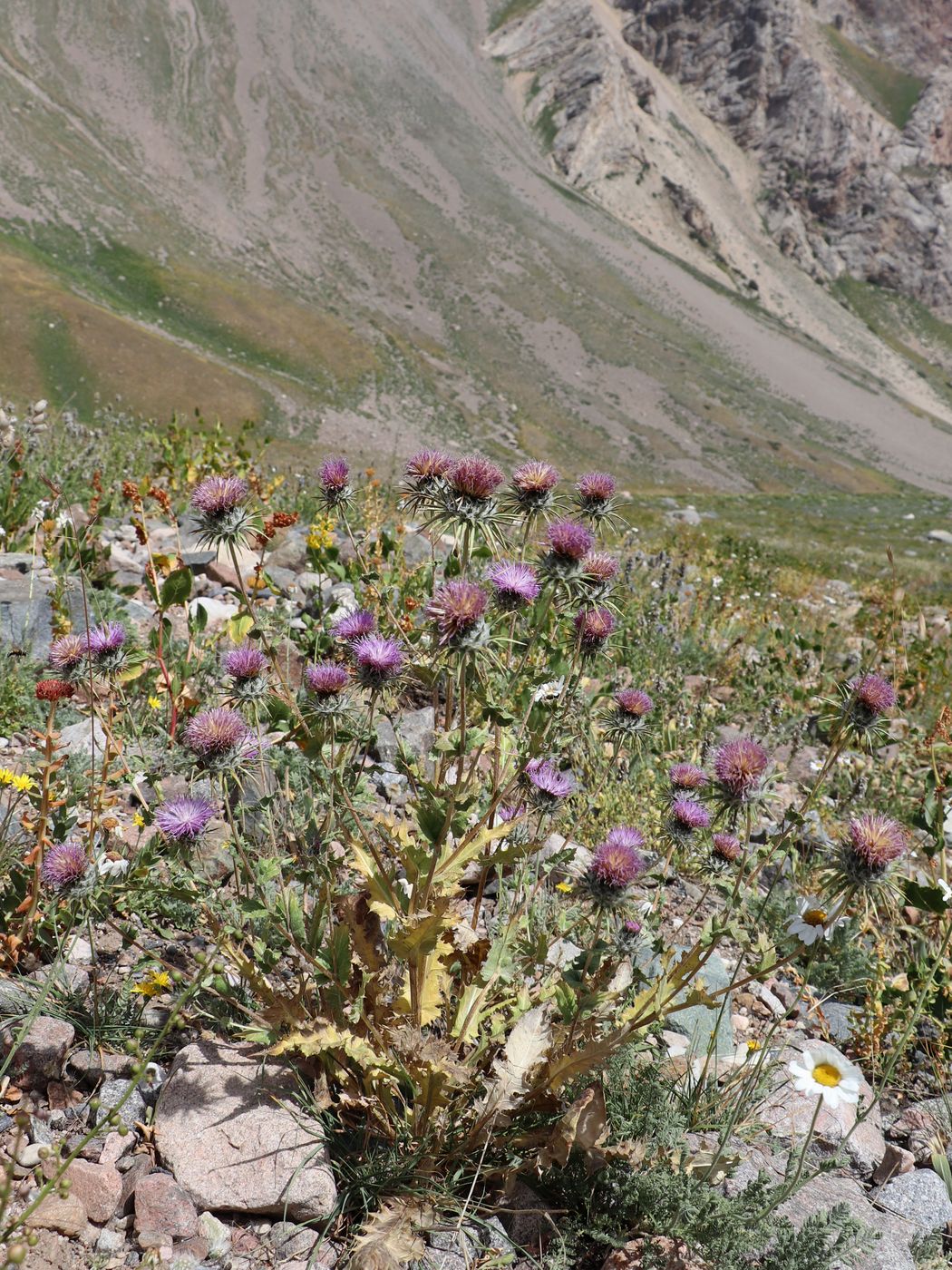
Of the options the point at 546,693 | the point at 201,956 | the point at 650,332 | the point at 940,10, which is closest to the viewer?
the point at 201,956

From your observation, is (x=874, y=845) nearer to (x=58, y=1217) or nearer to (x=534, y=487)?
(x=534, y=487)

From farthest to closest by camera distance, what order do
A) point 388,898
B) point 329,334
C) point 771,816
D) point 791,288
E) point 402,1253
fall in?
point 791,288
point 329,334
point 771,816
point 388,898
point 402,1253

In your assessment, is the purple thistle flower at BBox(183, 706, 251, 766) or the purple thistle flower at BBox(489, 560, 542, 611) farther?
the purple thistle flower at BBox(489, 560, 542, 611)

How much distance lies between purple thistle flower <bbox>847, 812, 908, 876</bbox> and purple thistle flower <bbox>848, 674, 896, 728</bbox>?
461 millimetres

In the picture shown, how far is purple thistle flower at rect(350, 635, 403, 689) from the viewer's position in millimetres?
3004

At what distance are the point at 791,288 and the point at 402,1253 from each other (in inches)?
6336

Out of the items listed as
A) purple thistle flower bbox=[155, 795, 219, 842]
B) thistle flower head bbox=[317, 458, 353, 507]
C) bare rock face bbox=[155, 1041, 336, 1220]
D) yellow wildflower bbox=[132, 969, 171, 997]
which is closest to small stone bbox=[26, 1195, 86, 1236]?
bare rock face bbox=[155, 1041, 336, 1220]

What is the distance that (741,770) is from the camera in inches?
121

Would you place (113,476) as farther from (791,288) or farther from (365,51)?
(791,288)

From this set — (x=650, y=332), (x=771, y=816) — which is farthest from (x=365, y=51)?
(x=771, y=816)

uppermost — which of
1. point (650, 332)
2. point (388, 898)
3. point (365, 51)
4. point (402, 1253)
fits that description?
point (365, 51)

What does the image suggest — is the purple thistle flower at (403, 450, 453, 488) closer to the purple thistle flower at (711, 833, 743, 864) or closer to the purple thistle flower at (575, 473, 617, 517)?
the purple thistle flower at (575, 473, 617, 517)

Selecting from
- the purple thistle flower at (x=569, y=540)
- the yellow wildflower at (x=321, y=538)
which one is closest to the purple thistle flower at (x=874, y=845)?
the purple thistle flower at (x=569, y=540)

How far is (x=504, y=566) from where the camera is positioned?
3281mm
